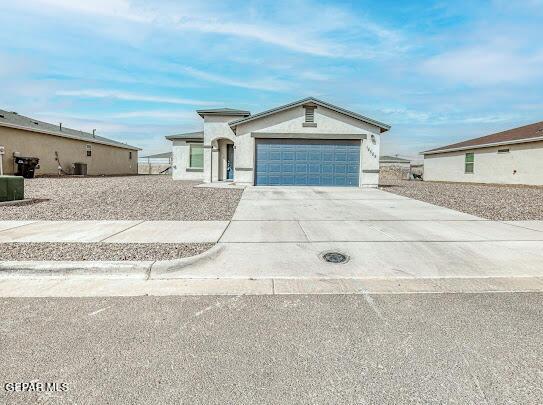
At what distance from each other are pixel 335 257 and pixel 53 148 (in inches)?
1105

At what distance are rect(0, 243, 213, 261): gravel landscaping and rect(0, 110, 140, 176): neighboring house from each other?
2064 cm

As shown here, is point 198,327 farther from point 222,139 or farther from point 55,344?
point 222,139

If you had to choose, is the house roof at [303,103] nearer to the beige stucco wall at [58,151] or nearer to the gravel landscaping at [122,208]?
the gravel landscaping at [122,208]

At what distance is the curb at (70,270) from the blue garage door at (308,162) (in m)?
13.3

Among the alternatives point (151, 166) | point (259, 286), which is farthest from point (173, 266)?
point (151, 166)

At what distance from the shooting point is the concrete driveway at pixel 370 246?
182 inches

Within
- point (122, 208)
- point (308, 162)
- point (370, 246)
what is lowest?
point (370, 246)

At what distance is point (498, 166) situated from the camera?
22250 millimetres

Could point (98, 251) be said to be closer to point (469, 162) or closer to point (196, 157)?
point (196, 157)

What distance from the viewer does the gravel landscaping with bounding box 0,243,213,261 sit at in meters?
4.92

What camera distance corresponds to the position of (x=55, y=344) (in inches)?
110

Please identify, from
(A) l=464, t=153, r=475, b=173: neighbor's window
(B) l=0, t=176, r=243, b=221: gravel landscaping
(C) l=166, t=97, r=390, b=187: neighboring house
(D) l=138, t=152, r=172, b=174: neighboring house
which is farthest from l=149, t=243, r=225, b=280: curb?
(D) l=138, t=152, r=172, b=174: neighboring house

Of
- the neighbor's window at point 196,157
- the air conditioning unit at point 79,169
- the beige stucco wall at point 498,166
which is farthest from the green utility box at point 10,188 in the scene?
the beige stucco wall at point 498,166

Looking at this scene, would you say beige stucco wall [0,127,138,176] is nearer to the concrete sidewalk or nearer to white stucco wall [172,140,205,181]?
white stucco wall [172,140,205,181]
